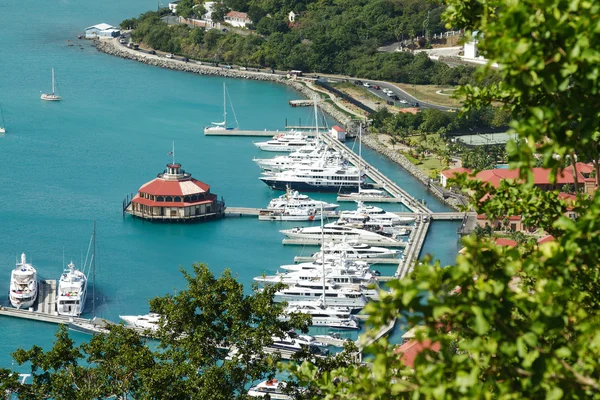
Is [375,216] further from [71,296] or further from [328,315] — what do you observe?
[71,296]

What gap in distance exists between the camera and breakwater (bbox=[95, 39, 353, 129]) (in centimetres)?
5443

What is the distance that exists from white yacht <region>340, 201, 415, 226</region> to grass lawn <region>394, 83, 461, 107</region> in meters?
15.1

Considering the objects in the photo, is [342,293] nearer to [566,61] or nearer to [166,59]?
[566,61]

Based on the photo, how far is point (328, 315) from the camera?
87.2ft

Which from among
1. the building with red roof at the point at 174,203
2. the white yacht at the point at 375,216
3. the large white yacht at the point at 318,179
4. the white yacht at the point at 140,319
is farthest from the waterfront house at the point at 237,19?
the white yacht at the point at 140,319

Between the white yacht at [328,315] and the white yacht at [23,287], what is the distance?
600 cm

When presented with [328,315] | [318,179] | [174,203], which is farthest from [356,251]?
[318,179]

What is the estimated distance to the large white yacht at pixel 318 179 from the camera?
38.5 m

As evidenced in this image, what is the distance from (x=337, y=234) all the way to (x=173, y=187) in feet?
18.5

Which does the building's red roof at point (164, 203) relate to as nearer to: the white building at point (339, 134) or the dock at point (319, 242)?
the dock at point (319, 242)

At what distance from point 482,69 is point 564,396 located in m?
1.63

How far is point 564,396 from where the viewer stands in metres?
5.40

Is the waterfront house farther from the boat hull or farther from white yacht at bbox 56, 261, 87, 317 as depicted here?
white yacht at bbox 56, 261, 87, 317

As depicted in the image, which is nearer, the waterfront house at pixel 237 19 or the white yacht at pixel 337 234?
the white yacht at pixel 337 234
